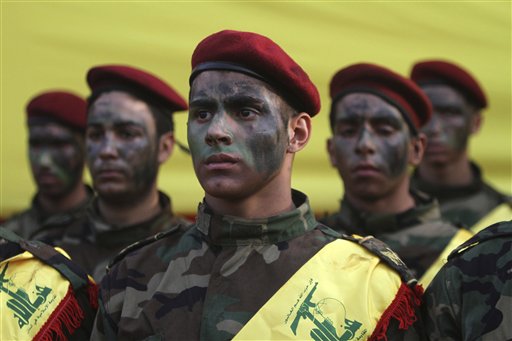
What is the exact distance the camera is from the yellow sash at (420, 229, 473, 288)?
4.66 m

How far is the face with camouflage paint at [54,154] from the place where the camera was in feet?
20.1

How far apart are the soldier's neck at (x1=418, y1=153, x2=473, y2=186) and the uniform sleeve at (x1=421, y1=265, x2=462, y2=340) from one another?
317 cm

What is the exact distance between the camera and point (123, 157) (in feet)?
16.6

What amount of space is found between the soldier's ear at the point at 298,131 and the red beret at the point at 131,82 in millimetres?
1775

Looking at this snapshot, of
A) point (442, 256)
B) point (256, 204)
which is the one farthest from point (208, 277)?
point (442, 256)

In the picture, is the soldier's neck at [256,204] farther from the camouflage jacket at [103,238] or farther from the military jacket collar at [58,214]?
the military jacket collar at [58,214]

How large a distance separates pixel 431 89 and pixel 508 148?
1.63 meters

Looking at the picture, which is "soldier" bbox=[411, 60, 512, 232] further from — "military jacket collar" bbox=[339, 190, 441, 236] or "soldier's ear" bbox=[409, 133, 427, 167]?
"military jacket collar" bbox=[339, 190, 441, 236]

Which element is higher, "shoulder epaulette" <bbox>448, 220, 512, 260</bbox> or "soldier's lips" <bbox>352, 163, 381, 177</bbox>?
"shoulder epaulette" <bbox>448, 220, 512, 260</bbox>

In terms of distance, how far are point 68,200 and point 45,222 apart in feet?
0.90

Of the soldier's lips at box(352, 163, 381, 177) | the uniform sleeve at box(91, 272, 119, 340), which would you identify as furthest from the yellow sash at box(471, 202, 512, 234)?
the uniform sleeve at box(91, 272, 119, 340)

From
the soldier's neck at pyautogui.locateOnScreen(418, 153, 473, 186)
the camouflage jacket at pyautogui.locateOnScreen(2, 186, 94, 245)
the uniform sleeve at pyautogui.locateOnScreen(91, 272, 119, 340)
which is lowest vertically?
the camouflage jacket at pyautogui.locateOnScreen(2, 186, 94, 245)

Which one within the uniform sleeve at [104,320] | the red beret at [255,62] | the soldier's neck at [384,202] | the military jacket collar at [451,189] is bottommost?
the military jacket collar at [451,189]

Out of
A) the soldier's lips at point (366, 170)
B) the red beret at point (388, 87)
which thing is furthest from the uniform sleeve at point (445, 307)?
the red beret at point (388, 87)
